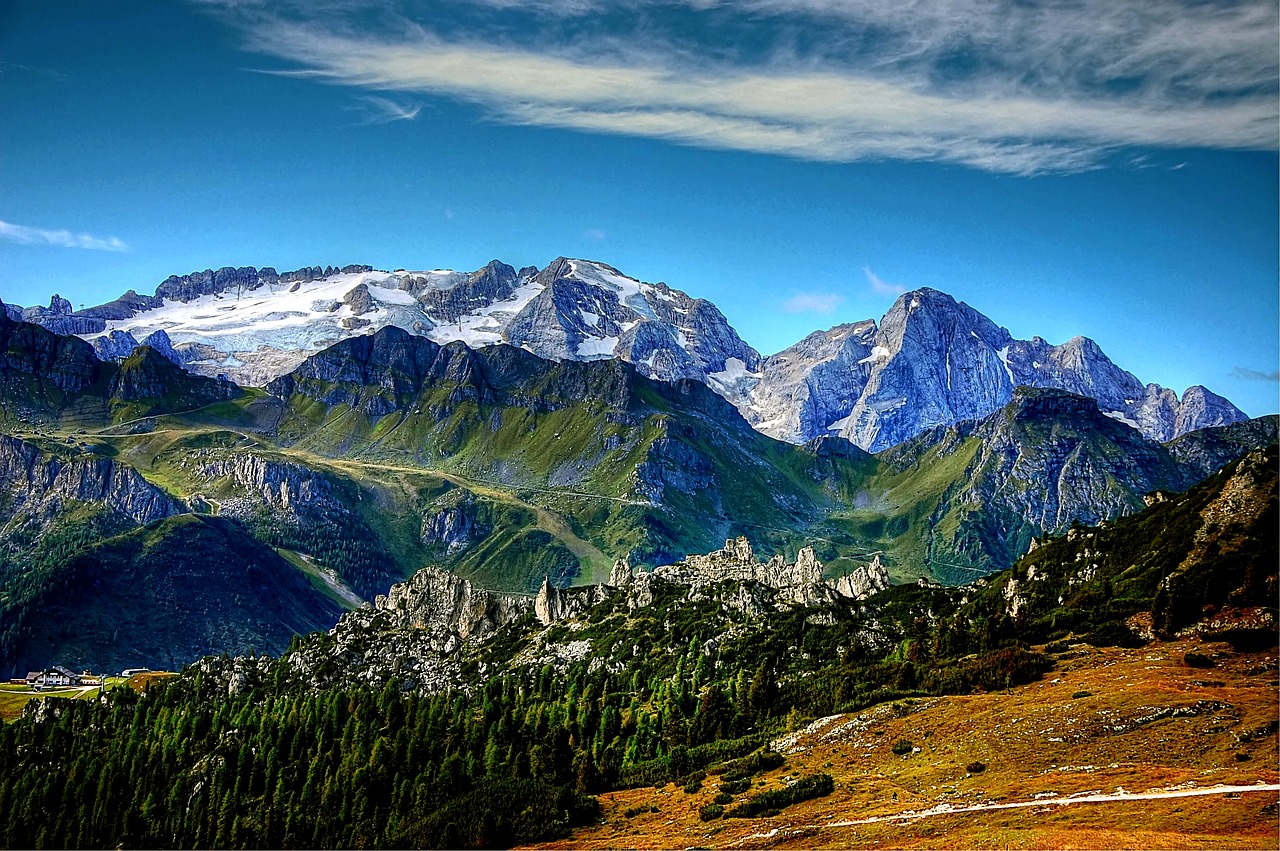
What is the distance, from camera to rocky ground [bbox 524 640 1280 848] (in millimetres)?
55438

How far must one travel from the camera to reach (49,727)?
173750mm

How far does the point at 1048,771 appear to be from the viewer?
6888 cm

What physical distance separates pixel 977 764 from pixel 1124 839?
75.4 ft

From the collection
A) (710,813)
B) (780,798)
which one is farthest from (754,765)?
(780,798)

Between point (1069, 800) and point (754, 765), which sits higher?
point (1069, 800)

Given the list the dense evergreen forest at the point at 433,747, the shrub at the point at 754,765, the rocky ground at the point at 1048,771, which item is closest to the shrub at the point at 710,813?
the rocky ground at the point at 1048,771

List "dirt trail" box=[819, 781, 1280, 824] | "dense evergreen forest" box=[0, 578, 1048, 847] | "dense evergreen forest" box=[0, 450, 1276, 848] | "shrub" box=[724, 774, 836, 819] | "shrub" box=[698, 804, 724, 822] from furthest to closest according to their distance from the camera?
1. "dense evergreen forest" box=[0, 578, 1048, 847]
2. "dense evergreen forest" box=[0, 450, 1276, 848]
3. "shrub" box=[698, 804, 724, 822]
4. "shrub" box=[724, 774, 836, 819]
5. "dirt trail" box=[819, 781, 1280, 824]

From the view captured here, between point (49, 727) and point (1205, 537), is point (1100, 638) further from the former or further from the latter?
point (49, 727)

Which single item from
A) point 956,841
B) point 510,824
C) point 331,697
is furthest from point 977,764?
point 331,697

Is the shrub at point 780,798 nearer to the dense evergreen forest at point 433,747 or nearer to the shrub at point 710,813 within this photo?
the shrub at point 710,813

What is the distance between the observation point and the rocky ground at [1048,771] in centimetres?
5544

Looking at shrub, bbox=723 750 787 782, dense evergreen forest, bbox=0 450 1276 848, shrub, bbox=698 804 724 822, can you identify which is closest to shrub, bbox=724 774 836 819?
dense evergreen forest, bbox=0 450 1276 848

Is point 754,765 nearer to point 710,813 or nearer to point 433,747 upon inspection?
point 710,813

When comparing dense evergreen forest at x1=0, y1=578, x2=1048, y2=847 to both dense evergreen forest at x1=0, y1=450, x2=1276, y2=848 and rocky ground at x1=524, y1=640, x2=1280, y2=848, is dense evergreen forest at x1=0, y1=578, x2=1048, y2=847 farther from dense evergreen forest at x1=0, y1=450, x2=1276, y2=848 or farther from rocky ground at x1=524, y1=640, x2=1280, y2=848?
rocky ground at x1=524, y1=640, x2=1280, y2=848
